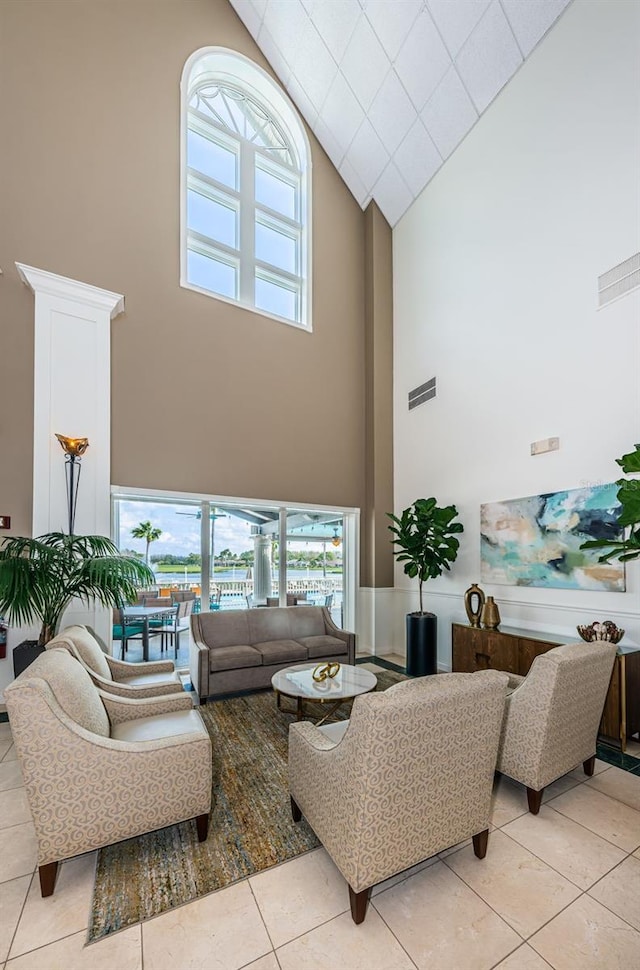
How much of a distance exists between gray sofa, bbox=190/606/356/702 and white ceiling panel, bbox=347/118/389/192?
6.58m

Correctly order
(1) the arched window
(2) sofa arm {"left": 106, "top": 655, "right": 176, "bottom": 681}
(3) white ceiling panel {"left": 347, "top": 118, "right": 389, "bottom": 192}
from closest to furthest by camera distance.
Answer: (2) sofa arm {"left": 106, "top": 655, "right": 176, "bottom": 681}, (1) the arched window, (3) white ceiling panel {"left": 347, "top": 118, "right": 389, "bottom": 192}

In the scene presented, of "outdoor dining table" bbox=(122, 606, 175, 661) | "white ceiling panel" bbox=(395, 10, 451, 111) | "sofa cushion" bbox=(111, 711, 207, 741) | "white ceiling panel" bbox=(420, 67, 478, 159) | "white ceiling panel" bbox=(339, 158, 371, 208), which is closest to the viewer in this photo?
"sofa cushion" bbox=(111, 711, 207, 741)

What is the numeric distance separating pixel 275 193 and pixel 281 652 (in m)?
6.64

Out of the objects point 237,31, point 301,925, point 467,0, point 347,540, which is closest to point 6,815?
point 301,925

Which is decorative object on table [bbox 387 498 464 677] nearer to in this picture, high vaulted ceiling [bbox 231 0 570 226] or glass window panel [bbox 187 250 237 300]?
glass window panel [bbox 187 250 237 300]

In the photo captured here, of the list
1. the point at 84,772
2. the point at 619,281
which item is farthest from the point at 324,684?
the point at 619,281

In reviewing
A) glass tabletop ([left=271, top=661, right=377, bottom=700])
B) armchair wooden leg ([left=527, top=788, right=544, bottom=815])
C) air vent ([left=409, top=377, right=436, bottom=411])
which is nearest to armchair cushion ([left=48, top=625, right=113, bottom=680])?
glass tabletop ([left=271, top=661, right=377, bottom=700])

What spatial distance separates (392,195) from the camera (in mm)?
6793

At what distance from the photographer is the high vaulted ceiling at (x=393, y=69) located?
192 inches

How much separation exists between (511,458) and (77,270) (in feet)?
17.3

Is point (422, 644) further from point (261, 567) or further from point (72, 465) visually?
point (72, 465)

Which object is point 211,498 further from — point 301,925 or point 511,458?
point 301,925

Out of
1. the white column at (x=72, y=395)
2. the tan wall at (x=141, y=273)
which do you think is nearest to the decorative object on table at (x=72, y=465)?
the white column at (x=72, y=395)

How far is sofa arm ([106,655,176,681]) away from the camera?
11.5ft
